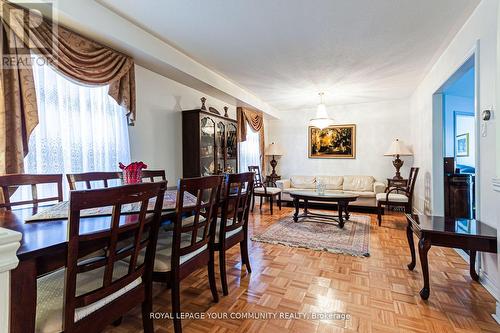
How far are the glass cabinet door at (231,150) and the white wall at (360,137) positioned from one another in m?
2.18

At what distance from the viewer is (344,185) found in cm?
527

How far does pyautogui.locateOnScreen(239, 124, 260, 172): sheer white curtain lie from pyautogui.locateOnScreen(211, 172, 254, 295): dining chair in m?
2.93

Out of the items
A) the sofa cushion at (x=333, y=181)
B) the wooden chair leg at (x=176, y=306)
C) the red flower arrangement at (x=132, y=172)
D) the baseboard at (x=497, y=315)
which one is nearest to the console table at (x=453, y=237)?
the baseboard at (x=497, y=315)

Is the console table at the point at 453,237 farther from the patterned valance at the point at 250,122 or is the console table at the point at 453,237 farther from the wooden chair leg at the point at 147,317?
the patterned valance at the point at 250,122

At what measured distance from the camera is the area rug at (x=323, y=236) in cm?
280

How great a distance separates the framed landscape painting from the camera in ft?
18.1

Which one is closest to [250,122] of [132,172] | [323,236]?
[323,236]

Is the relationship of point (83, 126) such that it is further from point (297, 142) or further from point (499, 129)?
point (297, 142)

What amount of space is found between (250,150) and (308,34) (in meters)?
3.18

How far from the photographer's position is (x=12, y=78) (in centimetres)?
169

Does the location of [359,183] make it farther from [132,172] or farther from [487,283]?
[132,172]

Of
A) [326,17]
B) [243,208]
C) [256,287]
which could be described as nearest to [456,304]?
[256,287]

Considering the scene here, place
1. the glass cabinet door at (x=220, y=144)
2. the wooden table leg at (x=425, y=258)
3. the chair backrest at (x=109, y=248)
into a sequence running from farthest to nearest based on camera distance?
the glass cabinet door at (x=220, y=144)
the wooden table leg at (x=425, y=258)
the chair backrest at (x=109, y=248)

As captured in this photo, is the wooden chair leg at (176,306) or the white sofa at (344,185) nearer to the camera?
the wooden chair leg at (176,306)
